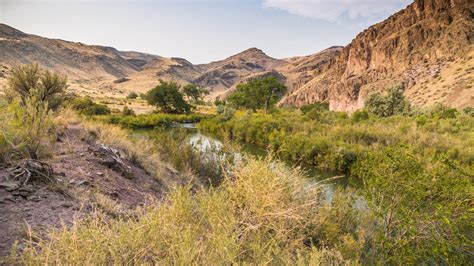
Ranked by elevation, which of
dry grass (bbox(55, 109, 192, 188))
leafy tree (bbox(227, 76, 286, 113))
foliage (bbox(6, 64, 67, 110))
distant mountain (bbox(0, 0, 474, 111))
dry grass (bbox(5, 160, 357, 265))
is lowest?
dry grass (bbox(55, 109, 192, 188))

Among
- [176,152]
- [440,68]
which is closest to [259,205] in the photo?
[176,152]

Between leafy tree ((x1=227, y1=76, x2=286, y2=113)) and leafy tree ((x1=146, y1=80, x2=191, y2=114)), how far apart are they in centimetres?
1045

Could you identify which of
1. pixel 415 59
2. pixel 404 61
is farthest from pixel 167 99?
pixel 415 59

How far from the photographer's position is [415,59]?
183 ft

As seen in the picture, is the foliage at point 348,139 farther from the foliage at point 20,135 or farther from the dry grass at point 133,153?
the foliage at point 20,135

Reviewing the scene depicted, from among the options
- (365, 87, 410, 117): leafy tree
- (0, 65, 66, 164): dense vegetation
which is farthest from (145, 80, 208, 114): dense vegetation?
(0, 65, 66, 164): dense vegetation

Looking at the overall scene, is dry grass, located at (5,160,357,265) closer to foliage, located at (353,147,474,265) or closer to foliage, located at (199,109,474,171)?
foliage, located at (353,147,474,265)

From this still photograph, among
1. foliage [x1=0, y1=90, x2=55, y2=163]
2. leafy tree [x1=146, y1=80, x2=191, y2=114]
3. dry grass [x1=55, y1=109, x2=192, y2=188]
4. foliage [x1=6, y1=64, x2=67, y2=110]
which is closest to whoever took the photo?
foliage [x1=0, y1=90, x2=55, y2=163]

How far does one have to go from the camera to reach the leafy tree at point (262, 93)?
1688 inches

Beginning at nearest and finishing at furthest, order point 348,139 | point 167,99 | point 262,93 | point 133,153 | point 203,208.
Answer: point 203,208, point 133,153, point 348,139, point 262,93, point 167,99

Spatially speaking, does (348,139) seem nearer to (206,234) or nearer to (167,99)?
(206,234)

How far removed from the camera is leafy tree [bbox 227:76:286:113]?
4288 cm

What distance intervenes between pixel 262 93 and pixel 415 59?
35262 millimetres

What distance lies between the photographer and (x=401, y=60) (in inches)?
2304
